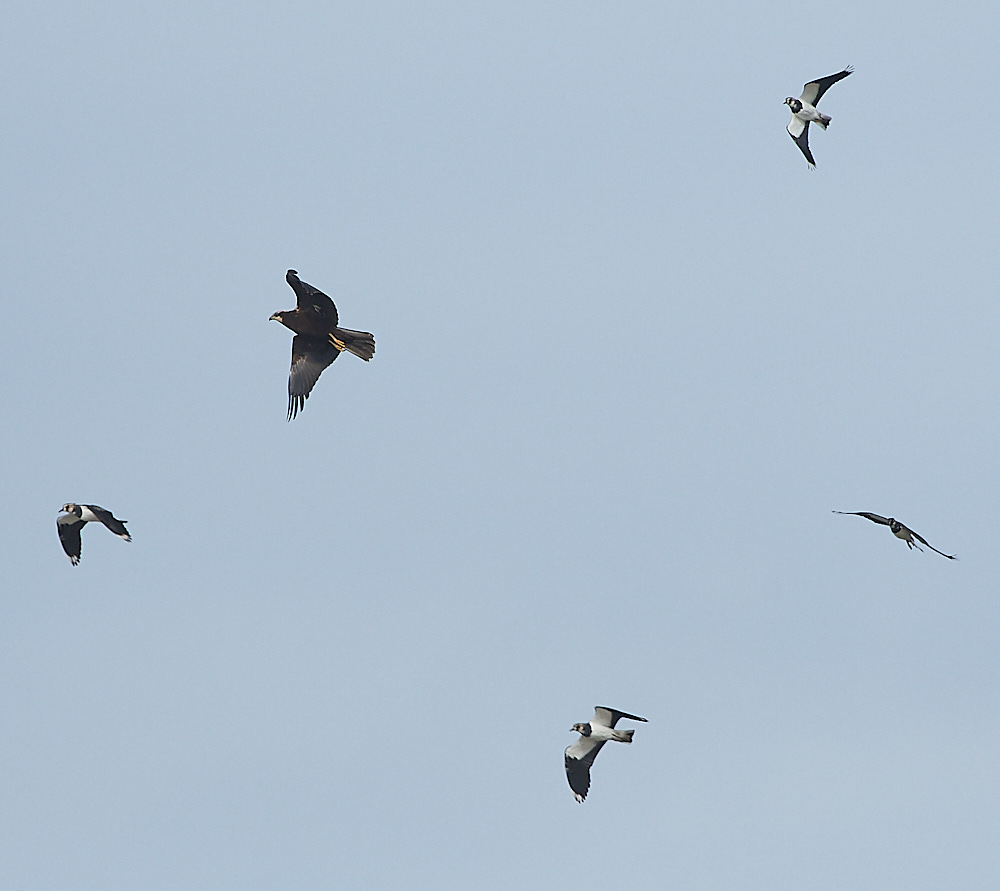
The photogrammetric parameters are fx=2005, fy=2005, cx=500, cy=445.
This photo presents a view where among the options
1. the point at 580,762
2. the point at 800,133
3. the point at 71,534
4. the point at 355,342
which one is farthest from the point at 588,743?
the point at 800,133

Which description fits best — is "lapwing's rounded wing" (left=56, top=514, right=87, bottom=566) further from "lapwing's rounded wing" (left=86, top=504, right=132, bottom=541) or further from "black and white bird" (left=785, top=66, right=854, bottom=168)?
"black and white bird" (left=785, top=66, right=854, bottom=168)

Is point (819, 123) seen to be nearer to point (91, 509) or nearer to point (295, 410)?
point (295, 410)

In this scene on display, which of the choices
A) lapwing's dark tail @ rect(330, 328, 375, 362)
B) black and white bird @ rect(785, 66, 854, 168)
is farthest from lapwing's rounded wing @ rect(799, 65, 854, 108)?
lapwing's dark tail @ rect(330, 328, 375, 362)

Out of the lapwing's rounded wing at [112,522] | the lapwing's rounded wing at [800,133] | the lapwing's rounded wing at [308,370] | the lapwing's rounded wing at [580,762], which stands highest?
the lapwing's rounded wing at [800,133]

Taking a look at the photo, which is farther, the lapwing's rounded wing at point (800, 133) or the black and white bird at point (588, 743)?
the lapwing's rounded wing at point (800, 133)

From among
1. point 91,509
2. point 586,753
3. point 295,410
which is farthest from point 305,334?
point 586,753

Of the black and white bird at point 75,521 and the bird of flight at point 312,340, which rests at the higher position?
the bird of flight at point 312,340

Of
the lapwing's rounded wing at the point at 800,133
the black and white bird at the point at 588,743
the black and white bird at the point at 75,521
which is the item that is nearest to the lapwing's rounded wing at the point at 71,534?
the black and white bird at the point at 75,521

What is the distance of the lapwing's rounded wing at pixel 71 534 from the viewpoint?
1738 inches

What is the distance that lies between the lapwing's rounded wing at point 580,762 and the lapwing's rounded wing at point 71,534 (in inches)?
464

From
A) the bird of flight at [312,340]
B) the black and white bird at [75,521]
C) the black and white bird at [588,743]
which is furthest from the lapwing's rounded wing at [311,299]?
the black and white bird at [588,743]

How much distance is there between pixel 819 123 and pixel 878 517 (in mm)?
9492

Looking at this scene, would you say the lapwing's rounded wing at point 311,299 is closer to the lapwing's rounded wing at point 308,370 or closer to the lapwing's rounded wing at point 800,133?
the lapwing's rounded wing at point 308,370

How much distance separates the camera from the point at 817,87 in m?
46.6
